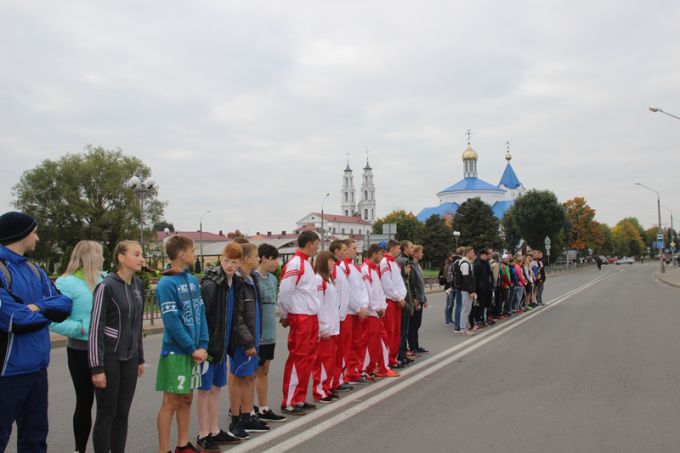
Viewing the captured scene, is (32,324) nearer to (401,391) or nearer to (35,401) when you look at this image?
(35,401)

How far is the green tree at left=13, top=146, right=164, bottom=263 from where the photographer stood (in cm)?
5909

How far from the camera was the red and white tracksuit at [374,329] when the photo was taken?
Result: 8.40 meters

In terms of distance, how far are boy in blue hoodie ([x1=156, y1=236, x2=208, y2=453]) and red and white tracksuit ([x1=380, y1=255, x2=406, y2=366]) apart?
14.5 feet

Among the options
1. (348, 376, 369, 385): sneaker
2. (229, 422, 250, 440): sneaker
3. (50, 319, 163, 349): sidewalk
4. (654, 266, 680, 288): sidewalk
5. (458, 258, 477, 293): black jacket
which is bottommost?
(654, 266, 680, 288): sidewalk

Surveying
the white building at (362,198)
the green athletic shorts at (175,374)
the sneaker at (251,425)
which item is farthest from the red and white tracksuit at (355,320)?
the white building at (362,198)

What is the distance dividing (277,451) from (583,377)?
4939 millimetres

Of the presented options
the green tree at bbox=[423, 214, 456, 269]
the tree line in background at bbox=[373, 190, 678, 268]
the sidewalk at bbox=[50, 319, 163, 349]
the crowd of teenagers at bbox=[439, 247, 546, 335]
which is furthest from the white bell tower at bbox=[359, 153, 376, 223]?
the sidewalk at bbox=[50, 319, 163, 349]

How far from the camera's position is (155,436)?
584cm

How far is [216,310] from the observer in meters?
5.42

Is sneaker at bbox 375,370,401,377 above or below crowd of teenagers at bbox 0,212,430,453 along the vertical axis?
below

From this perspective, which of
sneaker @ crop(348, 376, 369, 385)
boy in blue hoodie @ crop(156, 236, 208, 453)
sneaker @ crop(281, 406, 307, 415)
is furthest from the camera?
sneaker @ crop(348, 376, 369, 385)

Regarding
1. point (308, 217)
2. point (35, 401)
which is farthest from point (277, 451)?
Answer: point (308, 217)

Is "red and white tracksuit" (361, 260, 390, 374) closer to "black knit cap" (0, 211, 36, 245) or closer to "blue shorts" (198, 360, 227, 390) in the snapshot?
"blue shorts" (198, 360, 227, 390)

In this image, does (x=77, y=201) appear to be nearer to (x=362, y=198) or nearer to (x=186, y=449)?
(x=186, y=449)
